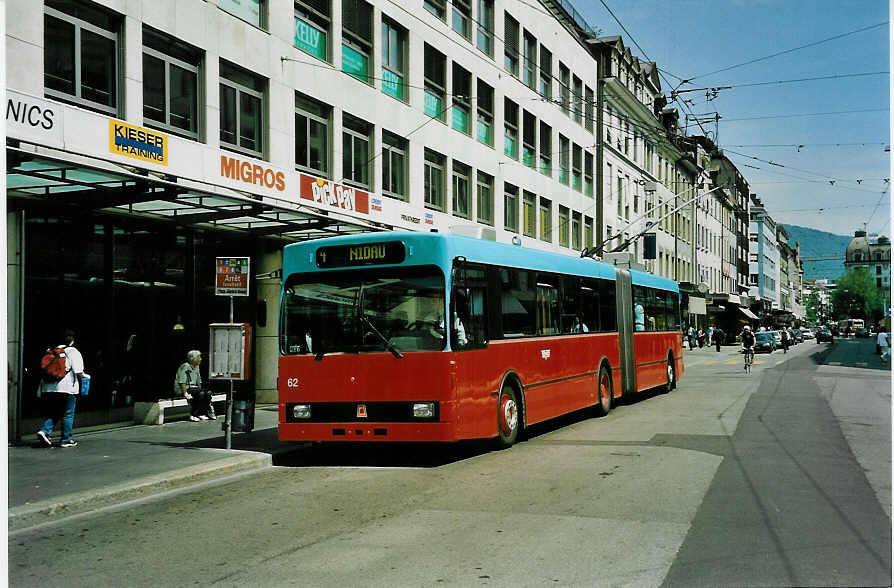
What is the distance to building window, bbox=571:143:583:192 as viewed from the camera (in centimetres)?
3947

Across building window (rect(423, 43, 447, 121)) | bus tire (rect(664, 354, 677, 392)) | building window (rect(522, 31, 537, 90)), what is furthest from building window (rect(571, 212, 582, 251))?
bus tire (rect(664, 354, 677, 392))

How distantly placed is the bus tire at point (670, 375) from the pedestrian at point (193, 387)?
1192 cm

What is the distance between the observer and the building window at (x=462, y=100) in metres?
27.3

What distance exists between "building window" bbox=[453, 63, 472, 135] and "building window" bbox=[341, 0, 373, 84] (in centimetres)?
492

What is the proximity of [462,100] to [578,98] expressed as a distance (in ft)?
45.5

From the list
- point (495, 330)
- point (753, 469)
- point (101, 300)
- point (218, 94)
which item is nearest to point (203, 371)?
point (101, 300)

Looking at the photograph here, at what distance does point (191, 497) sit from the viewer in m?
9.45

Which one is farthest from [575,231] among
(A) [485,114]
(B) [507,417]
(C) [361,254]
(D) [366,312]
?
(D) [366,312]

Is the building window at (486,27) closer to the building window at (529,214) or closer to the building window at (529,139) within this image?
the building window at (529,139)

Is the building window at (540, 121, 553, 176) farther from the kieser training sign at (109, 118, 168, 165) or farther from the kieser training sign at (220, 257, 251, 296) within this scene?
the kieser training sign at (220, 257, 251, 296)

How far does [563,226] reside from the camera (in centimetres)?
3797

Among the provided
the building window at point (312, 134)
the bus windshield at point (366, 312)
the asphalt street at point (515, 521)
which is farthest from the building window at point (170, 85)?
the asphalt street at point (515, 521)

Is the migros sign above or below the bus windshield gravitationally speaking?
above

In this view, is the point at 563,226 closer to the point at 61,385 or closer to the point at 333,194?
the point at 333,194
